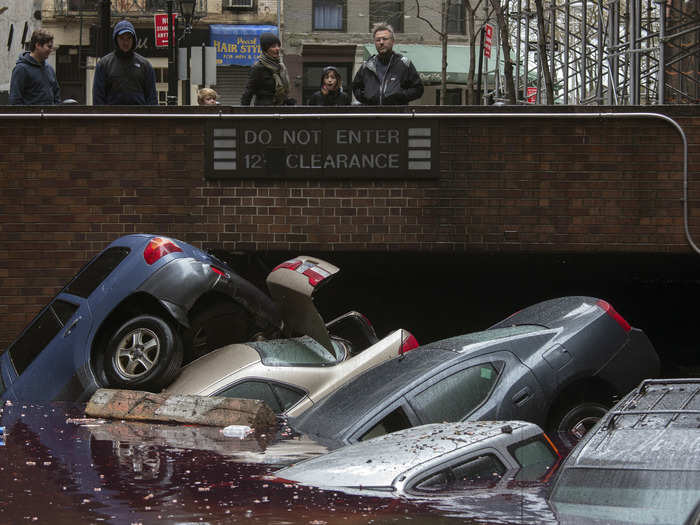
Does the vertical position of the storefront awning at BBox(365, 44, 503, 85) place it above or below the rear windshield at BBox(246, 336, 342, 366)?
above

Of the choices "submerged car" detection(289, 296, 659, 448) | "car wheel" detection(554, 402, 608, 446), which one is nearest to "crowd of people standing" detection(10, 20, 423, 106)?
"submerged car" detection(289, 296, 659, 448)

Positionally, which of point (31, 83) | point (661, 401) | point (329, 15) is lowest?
point (661, 401)

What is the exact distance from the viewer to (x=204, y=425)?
310 inches

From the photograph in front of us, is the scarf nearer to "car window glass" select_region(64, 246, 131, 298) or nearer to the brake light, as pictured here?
"car window glass" select_region(64, 246, 131, 298)

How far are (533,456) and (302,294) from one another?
358 centimetres

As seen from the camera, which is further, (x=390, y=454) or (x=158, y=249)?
(x=158, y=249)

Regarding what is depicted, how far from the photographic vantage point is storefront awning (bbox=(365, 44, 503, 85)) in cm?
3484

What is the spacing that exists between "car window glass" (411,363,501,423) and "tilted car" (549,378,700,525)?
174 centimetres

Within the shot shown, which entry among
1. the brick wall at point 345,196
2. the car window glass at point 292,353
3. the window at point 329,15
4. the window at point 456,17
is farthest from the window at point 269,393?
the window at point 456,17

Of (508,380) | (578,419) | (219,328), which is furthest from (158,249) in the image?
(578,419)

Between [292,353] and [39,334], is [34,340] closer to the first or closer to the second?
[39,334]

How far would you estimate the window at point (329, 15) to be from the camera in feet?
119

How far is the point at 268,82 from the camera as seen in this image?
42.6 ft

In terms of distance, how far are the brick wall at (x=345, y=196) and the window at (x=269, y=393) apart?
13.5 ft
